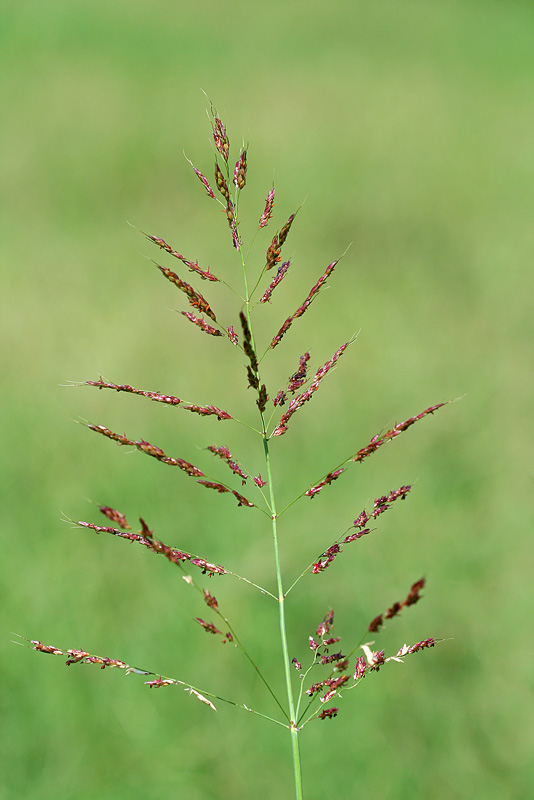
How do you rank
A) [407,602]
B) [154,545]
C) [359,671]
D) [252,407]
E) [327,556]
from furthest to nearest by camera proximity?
[252,407], [327,556], [359,671], [154,545], [407,602]

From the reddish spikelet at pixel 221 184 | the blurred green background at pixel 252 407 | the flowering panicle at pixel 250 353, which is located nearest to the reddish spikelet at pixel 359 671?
the flowering panicle at pixel 250 353

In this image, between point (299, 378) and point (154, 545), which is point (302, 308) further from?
point (154, 545)

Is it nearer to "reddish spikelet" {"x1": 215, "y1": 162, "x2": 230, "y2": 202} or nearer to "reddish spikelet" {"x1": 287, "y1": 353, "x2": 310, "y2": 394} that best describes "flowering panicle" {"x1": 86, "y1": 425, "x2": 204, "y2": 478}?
"reddish spikelet" {"x1": 287, "y1": 353, "x2": 310, "y2": 394}

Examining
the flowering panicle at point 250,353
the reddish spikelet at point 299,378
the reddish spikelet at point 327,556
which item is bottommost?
the reddish spikelet at point 327,556

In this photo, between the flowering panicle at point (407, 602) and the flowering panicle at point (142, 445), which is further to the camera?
the flowering panicle at point (142, 445)

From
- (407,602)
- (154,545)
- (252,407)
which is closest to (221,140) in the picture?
(154,545)

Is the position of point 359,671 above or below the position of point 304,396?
below

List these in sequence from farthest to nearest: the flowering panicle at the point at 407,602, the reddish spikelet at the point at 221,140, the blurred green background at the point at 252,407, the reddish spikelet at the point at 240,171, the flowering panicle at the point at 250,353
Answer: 1. the blurred green background at the point at 252,407
2. the reddish spikelet at the point at 240,171
3. the reddish spikelet at the point at 221,140
4. the flowering panicle at the point at 250,353
5. the flowering panicle at the point at 407,602

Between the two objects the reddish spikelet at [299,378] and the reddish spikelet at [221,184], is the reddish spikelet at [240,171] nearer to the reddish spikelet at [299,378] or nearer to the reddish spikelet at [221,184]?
the reddish spikelet at [221,184]

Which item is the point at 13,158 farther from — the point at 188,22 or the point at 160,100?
the point at 188,22
